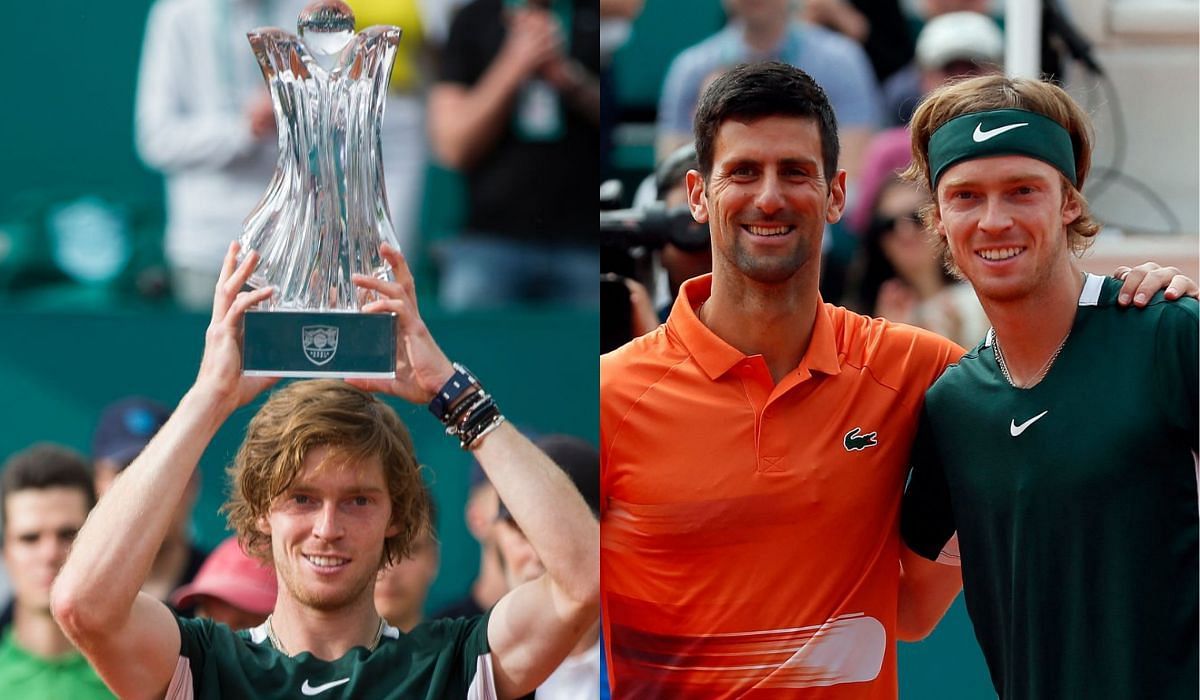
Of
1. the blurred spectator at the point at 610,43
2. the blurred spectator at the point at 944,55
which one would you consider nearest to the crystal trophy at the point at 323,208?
the blurred spectator at the point at 610,43

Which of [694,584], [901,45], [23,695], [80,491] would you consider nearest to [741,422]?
[694,584]

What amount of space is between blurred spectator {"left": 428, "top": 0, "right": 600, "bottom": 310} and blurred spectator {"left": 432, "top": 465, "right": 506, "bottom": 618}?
33 cm

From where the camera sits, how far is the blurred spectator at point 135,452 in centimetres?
277

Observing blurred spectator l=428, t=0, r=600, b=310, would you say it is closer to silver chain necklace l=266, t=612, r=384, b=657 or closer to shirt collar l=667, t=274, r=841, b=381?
shirt collar l=667, t=274, r=841, b=381

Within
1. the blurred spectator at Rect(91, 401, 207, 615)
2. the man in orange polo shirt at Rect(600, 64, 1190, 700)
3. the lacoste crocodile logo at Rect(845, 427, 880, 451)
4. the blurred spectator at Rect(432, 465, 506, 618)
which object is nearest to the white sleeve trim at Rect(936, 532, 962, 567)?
the man in orange polo shirt at Rect(600, 64, 1190, 700)

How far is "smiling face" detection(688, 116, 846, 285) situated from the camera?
2.78 metres

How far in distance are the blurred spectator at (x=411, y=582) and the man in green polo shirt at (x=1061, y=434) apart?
934 mm

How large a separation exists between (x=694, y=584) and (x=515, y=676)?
1.25ft

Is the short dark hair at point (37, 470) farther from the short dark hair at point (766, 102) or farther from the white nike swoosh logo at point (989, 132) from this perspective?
the white nike swoosh logo at point (989, 132)

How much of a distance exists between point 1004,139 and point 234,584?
153cm

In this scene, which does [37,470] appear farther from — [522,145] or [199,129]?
[522,145]

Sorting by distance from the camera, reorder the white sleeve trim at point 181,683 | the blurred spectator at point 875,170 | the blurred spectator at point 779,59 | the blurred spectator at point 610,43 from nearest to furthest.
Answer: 1. the white sleeve trim at point 181,683
2. the blurred spectator at point 610,43
3. the blurred spectator at point 779,59
4. the blurred spectator at point 875,170

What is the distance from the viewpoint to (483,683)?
8.95 ft

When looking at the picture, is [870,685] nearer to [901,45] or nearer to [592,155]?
[592,155]
